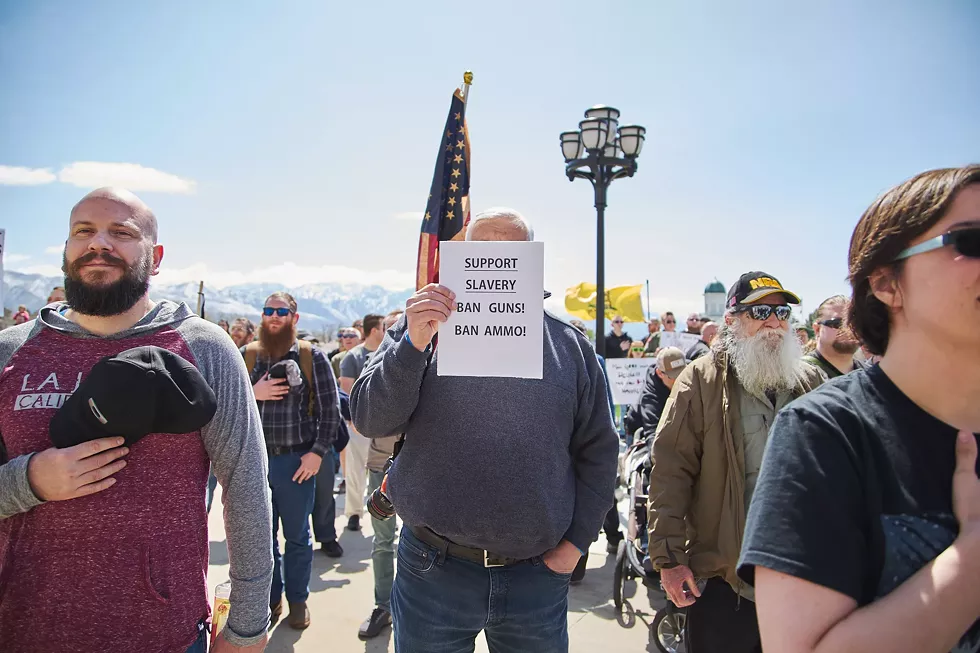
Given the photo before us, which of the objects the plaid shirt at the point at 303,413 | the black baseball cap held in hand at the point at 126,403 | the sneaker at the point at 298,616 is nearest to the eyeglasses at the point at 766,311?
the black baseball cap held in hand at the point at 126,403

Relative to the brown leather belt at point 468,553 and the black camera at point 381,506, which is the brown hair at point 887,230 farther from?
the black camera at point 381,506

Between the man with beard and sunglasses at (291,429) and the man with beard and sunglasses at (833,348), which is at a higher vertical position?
the man with beard and sunglasses at (833,348)

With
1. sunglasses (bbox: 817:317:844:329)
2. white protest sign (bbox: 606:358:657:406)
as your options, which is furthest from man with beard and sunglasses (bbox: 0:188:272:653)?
white protest sign (bbox: 606:358:657:406)

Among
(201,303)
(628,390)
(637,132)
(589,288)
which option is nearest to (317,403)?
(628,390)

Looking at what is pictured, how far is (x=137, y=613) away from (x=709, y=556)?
6.89 ft

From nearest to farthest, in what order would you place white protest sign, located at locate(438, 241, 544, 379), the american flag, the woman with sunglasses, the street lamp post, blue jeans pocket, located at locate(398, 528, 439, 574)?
the woman with sunglasses < white protest sign, located at locate(438, 241, 544, 379) < blue jeans pocket, located at locate(398, 528, 439, 574) < the american flag < the street lamp post

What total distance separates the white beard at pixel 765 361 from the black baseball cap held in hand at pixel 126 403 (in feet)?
7.37

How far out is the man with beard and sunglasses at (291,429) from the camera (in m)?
4.11

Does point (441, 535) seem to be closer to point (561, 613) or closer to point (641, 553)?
point (561, 613)

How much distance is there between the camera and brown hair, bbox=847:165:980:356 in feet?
3.76

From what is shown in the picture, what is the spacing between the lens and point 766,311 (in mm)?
2920

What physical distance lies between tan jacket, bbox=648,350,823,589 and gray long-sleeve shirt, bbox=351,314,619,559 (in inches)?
17.7

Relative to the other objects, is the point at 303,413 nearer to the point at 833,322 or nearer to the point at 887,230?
the point at 833,322

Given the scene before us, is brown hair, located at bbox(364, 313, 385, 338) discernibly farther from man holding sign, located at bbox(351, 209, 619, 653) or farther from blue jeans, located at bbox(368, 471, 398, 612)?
man holding sign, located at bbox(351, 209, 619, 653)
